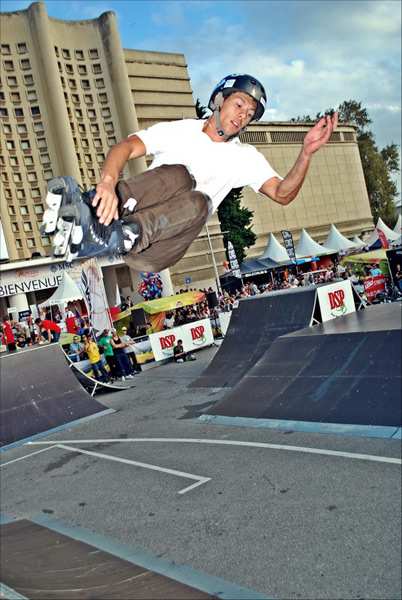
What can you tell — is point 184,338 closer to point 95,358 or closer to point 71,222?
point 95,358

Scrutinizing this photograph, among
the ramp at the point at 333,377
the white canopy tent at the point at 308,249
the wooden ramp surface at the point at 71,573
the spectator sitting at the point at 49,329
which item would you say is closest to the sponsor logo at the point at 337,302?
the ramp at the point at 333,377

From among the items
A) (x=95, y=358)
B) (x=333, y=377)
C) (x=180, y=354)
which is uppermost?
(x=95, y=358)

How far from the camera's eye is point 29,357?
64.5ft

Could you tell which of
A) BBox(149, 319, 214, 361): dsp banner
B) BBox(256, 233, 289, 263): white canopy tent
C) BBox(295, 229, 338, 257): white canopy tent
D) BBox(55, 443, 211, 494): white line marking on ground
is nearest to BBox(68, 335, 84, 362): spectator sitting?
BBox(149, 319, 214, 361): dsp banner

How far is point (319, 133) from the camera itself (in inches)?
120

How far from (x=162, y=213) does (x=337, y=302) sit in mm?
19786

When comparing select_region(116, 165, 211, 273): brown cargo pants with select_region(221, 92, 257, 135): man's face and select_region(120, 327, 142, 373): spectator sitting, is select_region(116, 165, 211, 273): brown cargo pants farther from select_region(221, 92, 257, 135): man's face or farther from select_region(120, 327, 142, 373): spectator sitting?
select_region(120, 327, 142, 373): spectator sitting

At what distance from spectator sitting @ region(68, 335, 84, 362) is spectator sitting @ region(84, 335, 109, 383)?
149 cm

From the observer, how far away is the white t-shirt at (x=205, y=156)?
303 centimetres

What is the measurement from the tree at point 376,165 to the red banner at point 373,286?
48175 mm

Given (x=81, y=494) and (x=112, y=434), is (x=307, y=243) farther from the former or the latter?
(x=81, y=494)

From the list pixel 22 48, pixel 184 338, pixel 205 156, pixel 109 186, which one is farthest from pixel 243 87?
pixel 184 338

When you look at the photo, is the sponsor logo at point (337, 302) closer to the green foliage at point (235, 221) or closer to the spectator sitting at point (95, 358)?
the green foliage at point (235, 221)

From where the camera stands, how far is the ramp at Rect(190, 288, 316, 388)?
2084 cm
